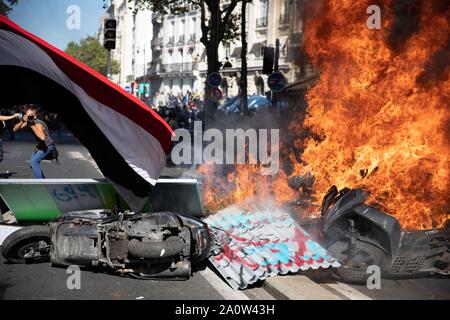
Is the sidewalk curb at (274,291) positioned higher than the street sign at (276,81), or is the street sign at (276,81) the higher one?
the street sign at (276,81)

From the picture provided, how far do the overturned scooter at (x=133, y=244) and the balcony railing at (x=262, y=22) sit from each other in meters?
41.3

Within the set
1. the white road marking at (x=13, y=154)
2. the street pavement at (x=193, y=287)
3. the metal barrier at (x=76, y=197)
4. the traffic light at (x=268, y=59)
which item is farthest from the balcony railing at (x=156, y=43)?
the street pavement at (x=193, y=287)

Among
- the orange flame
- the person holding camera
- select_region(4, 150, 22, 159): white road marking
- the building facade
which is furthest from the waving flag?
select_region(4, 150, 22, 159): white road marking

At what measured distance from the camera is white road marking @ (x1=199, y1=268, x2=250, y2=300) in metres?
5.46

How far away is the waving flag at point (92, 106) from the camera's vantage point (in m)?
6.61

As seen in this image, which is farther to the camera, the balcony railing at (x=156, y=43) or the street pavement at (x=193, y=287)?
the balcony railing at (x=156, y=43)

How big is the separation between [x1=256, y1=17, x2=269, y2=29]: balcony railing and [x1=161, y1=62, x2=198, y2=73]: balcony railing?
14879 millimetres

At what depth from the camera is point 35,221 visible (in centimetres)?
762

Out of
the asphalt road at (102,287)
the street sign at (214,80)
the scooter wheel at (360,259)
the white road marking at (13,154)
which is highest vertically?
the street sign at (214,80)

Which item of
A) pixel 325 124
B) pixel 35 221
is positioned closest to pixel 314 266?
pixel 325 124

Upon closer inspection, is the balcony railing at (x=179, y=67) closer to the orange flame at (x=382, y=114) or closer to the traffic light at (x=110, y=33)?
the traffic light at (x=110, y=33)

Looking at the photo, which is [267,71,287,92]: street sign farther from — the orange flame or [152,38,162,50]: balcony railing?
[152,38,162,50]: balcony railing
